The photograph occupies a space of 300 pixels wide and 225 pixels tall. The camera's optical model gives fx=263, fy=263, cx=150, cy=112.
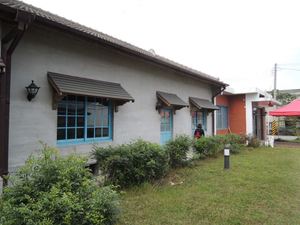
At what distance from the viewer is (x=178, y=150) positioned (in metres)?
8.82

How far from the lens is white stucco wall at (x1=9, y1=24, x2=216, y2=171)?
6.32 meters

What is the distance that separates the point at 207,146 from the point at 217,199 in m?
5.41

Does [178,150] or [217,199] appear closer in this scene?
[217,199]

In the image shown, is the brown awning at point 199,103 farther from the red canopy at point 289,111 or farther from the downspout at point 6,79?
the downspout at point 6,79

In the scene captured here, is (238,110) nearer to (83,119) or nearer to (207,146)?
(207,146)

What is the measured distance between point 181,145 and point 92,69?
152 inches

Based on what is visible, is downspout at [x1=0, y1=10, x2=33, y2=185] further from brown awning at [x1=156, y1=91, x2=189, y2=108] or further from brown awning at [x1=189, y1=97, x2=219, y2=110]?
brown awning at [x1=189, y1=97, x2=219, y2=110]

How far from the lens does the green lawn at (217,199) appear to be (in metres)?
4.75

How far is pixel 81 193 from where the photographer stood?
3.61 metres

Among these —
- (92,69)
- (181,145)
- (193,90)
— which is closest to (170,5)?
(193,90)

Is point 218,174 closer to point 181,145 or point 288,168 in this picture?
point 181,145

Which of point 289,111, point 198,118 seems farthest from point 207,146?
point 289,111

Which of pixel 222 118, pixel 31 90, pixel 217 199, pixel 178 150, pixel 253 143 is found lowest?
pixel 217 199

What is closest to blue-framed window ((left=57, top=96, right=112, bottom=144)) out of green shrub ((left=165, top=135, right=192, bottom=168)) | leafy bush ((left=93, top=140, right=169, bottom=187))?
leafy bush ((left=93, top=140, right=169, bottom=187))
